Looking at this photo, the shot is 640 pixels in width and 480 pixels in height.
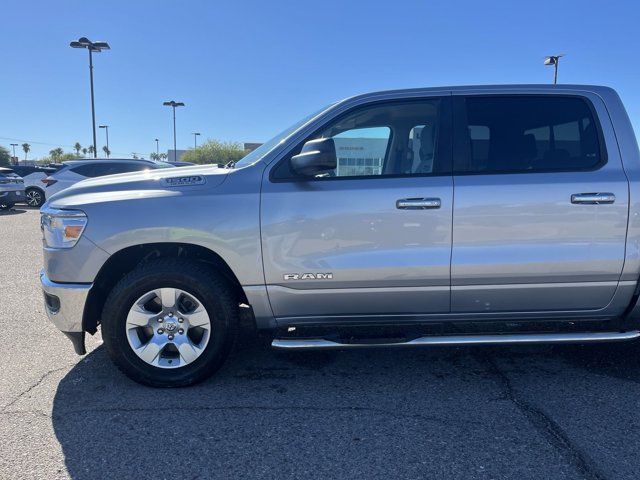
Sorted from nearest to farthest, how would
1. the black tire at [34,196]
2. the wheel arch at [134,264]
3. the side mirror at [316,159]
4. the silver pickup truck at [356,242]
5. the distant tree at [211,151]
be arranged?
1. the side mirror at [316,159]
2. the silver pickup truck at [356,242]
3. the wheel arch at [134,264]
4. the black tire at [34,196]
5. the distant tree at [211,151]

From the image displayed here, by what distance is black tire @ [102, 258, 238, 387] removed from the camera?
126 inches

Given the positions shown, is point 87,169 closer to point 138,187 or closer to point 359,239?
point 138,187

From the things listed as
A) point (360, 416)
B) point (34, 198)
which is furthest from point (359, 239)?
point (34, 198)

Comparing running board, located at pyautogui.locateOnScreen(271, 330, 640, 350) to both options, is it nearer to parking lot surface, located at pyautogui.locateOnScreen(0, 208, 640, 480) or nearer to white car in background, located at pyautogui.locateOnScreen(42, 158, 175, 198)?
parking lot surface, located at pyautogui.locateOnScreen(0, 208, 640, 480)

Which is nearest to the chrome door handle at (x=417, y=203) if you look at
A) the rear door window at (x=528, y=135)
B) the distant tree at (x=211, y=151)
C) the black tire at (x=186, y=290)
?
the rear door window at (x=528, y=135)

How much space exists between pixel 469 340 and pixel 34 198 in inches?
709

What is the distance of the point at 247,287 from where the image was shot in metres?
3.24

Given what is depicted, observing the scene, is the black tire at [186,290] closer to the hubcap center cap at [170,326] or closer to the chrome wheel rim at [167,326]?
the chrome wheel rim at [167,326]

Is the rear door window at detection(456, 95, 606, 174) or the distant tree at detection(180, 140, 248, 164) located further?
the distant tree at detection(180, 140, 248, 164)

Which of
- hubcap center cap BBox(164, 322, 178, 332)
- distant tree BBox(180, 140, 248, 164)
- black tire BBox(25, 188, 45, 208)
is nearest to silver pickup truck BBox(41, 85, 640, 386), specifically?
hubcap center cap BBox(164, 322, 178, 332)

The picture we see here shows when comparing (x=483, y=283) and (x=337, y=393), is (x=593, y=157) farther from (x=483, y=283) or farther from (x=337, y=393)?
(x=337, y=393)

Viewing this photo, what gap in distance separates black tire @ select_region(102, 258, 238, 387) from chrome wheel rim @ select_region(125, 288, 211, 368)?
0.11 feet

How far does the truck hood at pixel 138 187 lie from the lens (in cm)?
319

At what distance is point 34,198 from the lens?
17.3m
